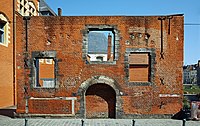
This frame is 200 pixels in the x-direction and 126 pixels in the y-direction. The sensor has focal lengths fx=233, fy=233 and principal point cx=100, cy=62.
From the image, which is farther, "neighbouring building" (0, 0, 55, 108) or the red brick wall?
"neighbouring building" (0, 0, 55, 108)

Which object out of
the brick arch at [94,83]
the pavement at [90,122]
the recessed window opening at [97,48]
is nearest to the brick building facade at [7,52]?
the pavement at [90,122]

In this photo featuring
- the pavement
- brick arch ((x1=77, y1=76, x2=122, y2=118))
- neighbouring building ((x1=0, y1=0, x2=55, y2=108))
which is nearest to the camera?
the pavement

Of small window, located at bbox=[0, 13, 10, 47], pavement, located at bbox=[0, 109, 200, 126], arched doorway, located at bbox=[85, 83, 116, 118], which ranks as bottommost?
pavement, located at bbox=[0, 109, 200, 126]

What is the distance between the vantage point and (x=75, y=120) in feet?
44.6

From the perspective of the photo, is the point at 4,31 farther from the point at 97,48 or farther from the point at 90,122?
the point at 97,48

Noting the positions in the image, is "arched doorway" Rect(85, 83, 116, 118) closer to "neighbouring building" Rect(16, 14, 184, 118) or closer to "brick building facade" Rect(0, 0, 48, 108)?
"neighbouring building" Rect(16, 14, 184, 118)

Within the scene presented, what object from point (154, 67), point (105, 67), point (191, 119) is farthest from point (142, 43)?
point (191, 119)

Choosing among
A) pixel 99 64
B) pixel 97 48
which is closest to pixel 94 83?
pixel 99 64

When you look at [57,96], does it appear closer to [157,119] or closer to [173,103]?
[157,119]

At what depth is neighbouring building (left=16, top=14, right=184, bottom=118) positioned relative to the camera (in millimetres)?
14242

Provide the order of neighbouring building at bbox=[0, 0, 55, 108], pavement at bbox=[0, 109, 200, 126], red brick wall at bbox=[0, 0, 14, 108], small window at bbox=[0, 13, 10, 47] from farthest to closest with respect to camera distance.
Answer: small window at bbox=[0, 13, 10, 47] → neighbouring building at bbox=[0, 0, 55, 108] → red brick wall at bbox=[0, 0, 14, 108] → pavement at bbox=[0, 109, 200, 126]

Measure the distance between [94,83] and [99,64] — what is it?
121cm

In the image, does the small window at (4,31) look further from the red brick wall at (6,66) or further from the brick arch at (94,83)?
the brick arch at (94,83)

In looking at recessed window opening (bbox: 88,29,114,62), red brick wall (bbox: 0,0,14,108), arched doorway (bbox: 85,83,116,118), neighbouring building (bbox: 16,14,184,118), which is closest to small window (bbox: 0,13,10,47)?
red brick wall (bbox: 0,0,14,108)
